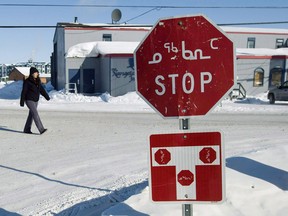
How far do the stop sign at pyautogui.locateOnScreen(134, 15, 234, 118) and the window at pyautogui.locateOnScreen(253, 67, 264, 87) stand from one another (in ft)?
85.0

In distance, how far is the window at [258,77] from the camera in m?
26.3

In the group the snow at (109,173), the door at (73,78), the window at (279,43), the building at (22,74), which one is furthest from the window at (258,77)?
the building at (22,74)

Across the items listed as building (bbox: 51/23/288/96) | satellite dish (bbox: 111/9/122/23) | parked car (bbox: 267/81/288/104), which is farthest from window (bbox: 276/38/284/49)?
satellite dish (bbox: 111/9/122/23)

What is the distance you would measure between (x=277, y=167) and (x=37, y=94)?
675 cm

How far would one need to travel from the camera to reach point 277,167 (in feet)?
14.8

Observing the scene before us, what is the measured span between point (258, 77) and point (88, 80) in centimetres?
1429

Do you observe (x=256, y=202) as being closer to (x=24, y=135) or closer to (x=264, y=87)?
(x=24, y=135)

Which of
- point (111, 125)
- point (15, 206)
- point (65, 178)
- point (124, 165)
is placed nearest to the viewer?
point (15, 206)

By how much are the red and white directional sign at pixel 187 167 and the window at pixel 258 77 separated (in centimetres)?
2598

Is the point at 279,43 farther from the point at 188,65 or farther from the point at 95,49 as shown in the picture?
the point at 188,65

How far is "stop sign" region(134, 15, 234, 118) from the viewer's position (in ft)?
6.67

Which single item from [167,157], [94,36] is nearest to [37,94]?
[167,157]

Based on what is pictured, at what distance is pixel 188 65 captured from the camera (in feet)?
6.76

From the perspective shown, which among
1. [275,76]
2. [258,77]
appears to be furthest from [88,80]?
[275,76]
